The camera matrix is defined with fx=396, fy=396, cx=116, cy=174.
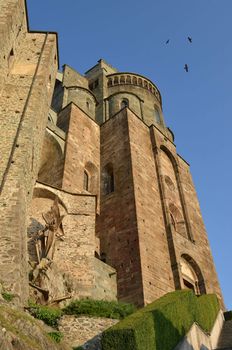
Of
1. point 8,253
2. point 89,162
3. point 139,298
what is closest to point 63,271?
point 139,298

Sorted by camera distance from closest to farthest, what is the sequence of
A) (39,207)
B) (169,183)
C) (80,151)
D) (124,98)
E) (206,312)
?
(206,312), (39,207), (80,151), (169,183), (124,98)

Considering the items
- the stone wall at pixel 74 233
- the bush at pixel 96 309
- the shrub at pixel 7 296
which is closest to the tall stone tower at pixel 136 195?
the stone wall at pixel 74 233

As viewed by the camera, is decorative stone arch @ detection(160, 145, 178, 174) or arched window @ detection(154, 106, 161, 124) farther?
arched window @ detection(154, 106, 161, 124)

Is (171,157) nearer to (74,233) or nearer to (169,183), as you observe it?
(169,183)

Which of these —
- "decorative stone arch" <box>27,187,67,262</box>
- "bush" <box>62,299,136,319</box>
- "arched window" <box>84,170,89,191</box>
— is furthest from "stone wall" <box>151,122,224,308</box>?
"bush" <box>62,299,136,319</box>

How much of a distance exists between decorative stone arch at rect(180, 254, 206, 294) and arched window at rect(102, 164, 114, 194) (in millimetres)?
4868

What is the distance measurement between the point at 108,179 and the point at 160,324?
12014 mm

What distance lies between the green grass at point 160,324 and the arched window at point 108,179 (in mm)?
8257

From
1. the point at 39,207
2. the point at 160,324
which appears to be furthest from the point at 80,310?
the point at 39,207

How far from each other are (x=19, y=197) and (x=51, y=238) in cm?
272

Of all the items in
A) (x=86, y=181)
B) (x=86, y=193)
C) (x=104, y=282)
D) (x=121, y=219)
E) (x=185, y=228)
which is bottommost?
(x=104, y=282)

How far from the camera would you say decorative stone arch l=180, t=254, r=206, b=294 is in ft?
61.4

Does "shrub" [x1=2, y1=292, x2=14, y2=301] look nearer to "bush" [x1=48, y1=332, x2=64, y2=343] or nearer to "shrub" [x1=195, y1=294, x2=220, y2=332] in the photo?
"bush" [x1=48, y1=332, x2=64, y2=343]

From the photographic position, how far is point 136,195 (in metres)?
17.9
